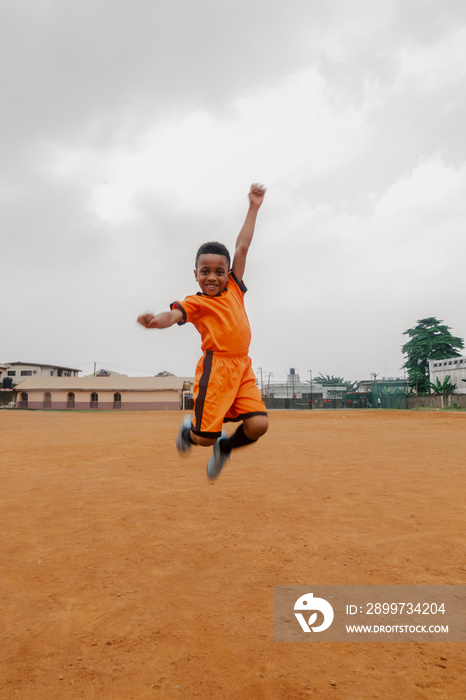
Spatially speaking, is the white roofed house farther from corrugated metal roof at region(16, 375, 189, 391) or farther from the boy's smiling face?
the boy's smiling face

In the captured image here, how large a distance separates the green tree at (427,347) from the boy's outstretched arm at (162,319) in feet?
144

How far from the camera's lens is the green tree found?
44.4 metres

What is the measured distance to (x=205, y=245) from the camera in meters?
3.39

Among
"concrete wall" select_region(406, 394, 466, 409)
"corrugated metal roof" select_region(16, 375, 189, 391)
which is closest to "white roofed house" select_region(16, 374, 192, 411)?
"corrugated metal roof" select_region(16, 375, 189, 391)

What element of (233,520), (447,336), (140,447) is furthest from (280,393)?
(233,520)

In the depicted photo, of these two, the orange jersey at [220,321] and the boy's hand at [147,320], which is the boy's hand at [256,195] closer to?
the orange jersey at [220,321]

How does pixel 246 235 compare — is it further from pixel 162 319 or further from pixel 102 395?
pixel 102 395

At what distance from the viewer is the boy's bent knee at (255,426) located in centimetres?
334

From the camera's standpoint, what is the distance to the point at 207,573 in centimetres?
368

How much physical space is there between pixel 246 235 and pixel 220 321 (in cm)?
76

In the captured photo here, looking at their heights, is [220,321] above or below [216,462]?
above

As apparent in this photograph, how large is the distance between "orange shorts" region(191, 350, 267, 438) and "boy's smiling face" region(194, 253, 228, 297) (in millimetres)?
492

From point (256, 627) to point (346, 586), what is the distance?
91cm

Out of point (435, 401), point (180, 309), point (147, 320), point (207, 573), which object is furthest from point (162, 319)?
point (435, 401)
